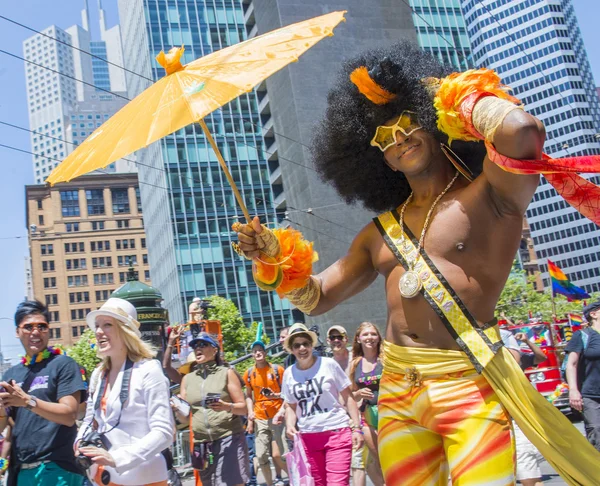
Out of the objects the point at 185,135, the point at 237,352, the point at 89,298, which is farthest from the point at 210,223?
the point at 89,298

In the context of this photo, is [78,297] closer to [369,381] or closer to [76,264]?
[76,264]

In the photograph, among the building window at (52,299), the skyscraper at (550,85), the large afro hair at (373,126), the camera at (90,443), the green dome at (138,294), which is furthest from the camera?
the skyscraper at (550,85)

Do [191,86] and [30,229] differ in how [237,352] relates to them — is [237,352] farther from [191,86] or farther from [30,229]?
[30,229]

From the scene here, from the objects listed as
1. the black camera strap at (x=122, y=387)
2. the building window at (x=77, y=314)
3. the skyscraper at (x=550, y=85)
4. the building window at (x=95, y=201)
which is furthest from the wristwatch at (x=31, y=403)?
the skyscraper at (x=550, y=85)

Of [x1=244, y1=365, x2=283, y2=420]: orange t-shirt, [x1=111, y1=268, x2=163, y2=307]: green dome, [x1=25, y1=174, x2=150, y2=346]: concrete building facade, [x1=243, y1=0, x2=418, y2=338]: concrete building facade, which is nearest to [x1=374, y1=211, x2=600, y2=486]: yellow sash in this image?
[x1=244, y1=365, x2=283, y2=420]: orange t-shirt

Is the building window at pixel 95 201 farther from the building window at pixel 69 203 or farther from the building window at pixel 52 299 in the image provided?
the building window at pixel 52 299

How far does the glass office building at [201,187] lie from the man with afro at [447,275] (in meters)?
56.4

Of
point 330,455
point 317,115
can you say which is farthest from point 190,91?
point 317,115

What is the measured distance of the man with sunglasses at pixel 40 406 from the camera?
15.7 ft

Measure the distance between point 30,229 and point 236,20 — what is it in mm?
59873

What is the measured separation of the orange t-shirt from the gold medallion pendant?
6.84 meters

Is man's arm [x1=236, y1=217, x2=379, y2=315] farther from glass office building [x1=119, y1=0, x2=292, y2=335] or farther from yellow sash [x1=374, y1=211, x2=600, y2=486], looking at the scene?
glass office building [x1=119, y1=0, x2=292, y2=335]

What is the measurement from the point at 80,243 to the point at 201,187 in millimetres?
56589

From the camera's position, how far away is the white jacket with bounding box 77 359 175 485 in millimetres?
4020
